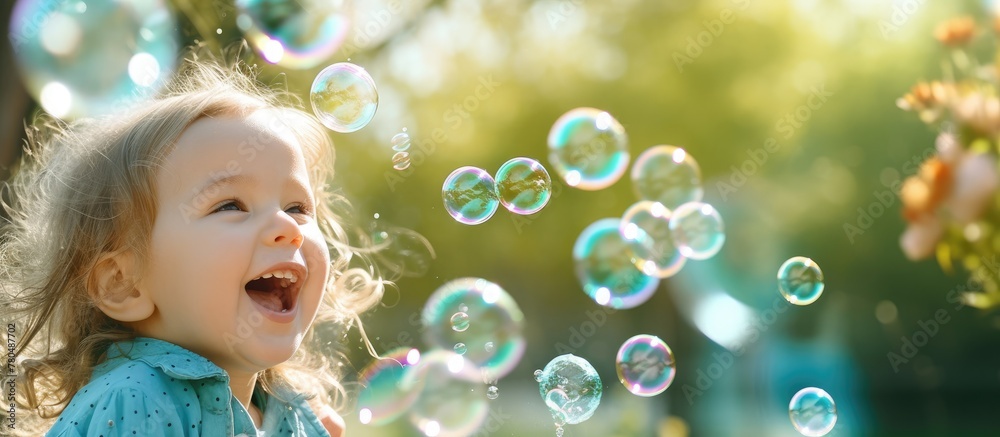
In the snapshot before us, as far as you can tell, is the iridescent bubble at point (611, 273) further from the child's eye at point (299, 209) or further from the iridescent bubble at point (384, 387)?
the child's eye at point (299, 209)

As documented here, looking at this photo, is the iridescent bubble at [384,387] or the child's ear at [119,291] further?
the iridescent bubble at [384,387]

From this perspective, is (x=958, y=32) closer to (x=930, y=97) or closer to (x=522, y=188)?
(x=930, y=97)

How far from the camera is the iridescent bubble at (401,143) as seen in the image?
3.23m

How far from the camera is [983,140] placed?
173 cm

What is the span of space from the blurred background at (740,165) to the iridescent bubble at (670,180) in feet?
15.6

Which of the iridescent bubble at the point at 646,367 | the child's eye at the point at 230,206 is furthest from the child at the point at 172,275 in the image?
the iridescent bubble at the point at 646,367

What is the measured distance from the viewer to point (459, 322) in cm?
335

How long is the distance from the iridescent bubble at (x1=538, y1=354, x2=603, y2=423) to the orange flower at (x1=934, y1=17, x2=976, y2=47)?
1.69m

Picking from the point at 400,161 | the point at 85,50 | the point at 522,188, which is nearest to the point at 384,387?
the point at 400,161

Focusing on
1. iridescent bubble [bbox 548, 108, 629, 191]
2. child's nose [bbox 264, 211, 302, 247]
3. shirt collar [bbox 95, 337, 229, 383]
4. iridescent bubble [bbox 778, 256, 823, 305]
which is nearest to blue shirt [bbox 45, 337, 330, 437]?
shirt collar [bbox 95, 337, 229, 383]

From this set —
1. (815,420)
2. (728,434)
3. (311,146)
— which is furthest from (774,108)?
(311,146)

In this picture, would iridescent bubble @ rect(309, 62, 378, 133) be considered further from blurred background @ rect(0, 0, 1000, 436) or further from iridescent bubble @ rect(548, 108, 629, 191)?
blurred background @ rect(0, 0, 1000, 436)

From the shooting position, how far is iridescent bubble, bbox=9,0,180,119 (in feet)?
10.8

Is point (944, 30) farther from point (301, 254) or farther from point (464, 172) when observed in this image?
point (464, 172)
